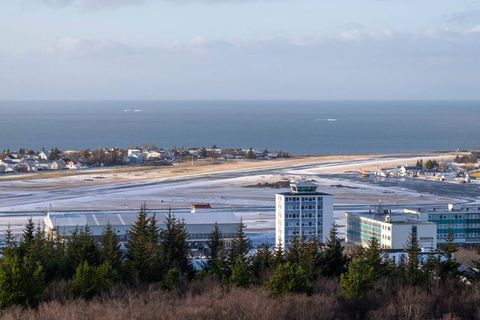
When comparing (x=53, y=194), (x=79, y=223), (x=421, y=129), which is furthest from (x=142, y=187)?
(x=421, y=129)

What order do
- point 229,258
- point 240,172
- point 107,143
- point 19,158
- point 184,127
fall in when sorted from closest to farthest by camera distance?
point 229,258
point 240,172
point 19,158
point 107,143
point 184,127

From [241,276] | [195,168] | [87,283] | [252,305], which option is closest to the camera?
[252,305]

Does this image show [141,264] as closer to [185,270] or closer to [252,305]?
[185,270]

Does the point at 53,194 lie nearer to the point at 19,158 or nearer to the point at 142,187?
the point at 142,187

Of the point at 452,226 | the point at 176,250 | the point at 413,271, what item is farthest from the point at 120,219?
the point at 413,271

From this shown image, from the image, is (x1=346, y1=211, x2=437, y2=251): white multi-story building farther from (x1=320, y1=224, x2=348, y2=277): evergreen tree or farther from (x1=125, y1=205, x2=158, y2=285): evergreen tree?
(x1=125, y1=205, x2=158, y2=285): evergreen tree

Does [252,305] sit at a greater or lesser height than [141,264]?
greater
